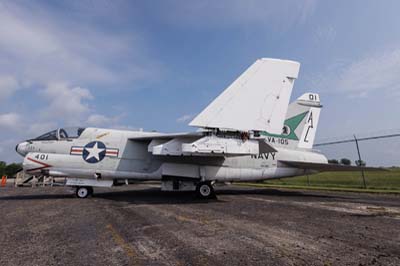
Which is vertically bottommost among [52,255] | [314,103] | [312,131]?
[52,255]

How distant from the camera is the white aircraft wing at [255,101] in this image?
897cm

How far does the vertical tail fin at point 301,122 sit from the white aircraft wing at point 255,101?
11.4 ft

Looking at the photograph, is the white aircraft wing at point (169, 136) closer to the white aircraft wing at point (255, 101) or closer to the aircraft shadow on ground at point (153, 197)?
the white aircraft wing at point (255, 101)

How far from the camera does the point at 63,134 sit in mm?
10625

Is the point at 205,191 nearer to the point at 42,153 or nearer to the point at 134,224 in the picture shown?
the point at 134,224

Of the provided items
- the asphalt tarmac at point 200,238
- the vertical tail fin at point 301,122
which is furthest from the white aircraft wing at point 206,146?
the vertical tail fin at point 301,122

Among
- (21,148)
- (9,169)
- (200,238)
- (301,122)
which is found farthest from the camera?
(9,169)

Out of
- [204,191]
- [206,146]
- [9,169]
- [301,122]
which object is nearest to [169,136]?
[206,146]

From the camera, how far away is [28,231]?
498 cm

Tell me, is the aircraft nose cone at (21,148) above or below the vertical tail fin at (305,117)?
below

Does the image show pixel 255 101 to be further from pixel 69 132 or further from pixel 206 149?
pixel 69 132

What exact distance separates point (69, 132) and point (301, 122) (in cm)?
1152

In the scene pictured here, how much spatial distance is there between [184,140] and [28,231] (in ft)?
18.7

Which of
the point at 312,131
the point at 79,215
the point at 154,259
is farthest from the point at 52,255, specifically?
the point at 312,131
